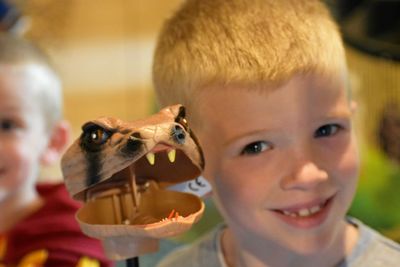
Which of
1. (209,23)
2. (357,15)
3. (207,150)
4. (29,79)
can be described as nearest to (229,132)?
(207,150)

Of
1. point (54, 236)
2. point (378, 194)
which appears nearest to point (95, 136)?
point (54, 236)

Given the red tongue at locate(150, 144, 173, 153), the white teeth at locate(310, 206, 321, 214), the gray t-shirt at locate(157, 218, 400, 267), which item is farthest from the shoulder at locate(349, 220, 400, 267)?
the red tongue at locate(150, 144, 173, 153)

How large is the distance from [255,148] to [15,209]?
53 centimetres

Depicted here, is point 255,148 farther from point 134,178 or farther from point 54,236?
point 54,236

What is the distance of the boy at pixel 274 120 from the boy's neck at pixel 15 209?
41cm

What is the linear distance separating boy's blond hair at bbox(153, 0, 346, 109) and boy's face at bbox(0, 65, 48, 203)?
0.33 m

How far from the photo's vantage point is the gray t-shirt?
0.89 m

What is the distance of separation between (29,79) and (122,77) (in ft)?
5.33

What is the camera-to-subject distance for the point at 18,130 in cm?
116

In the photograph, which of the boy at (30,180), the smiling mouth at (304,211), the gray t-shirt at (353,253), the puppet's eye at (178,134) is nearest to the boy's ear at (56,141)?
the boy at (30,180)

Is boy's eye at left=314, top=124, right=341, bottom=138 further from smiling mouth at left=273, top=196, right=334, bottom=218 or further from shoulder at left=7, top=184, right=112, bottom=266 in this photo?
shoulder at left=7, top=184, right=112, bottom=266

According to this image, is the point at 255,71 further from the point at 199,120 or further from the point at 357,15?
the point at 357,15

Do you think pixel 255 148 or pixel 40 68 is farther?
pixel 40 68

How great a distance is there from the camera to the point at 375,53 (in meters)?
1.25
